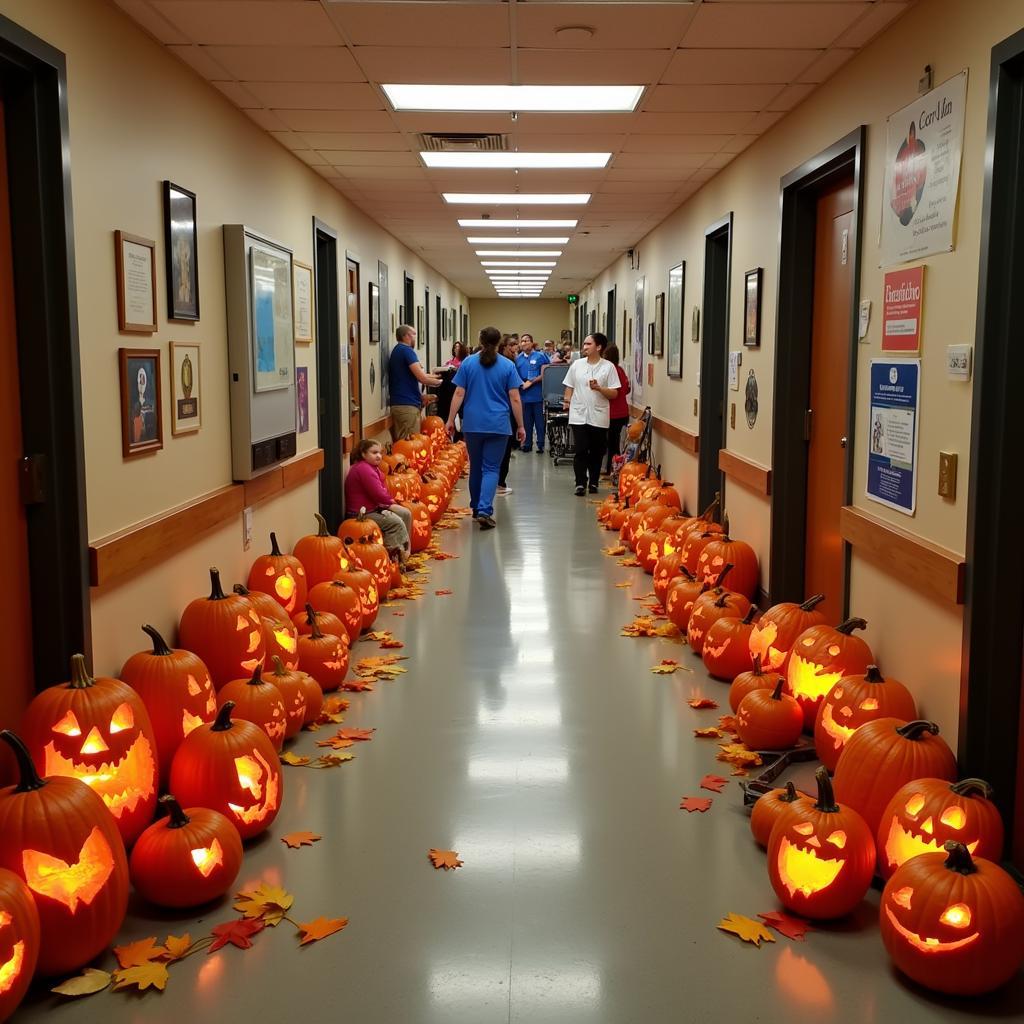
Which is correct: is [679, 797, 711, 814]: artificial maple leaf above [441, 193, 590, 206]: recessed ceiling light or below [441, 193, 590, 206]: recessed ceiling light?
below

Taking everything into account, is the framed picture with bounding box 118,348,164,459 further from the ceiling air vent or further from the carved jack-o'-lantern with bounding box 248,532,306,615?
the ceiling air vent

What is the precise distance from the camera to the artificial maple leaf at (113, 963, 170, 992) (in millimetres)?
2783

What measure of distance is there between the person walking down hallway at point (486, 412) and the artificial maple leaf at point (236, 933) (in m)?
7.29

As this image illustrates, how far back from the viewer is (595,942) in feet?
9.90

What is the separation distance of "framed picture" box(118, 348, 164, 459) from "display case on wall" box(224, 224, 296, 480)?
3.98 feet

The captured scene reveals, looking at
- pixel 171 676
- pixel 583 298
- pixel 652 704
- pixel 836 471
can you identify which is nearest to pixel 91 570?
pixel 171 676

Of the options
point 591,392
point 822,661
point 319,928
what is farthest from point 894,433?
point 591,392

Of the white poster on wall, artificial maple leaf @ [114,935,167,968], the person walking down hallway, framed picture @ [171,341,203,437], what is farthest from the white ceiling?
artificial maple leaf @ [114,935,167,968]

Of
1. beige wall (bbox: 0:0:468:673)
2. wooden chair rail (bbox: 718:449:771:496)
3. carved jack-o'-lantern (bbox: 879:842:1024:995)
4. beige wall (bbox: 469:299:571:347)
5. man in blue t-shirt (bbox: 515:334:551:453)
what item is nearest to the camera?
carved jack-o'-lantern (bbox: 879:842:1024:995)

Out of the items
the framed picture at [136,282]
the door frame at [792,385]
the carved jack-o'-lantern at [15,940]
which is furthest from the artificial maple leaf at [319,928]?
the door frame at [792,385]

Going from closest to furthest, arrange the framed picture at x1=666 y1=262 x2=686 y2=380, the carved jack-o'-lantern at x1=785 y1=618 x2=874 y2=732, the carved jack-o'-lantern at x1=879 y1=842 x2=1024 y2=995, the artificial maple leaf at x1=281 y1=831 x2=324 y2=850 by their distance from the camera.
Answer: the carved jack-o'-lantern at x1=879 y1=842 x2=1024 y2=995 → the artificial maple leaf at x1=281 y1=831 x2=324 y2=850 → the carved jack-o'-lantern at x1=785 y1=618 x2=874 y2=732 → the framed picture at x1=666 y1=262 x2=686 y2=380

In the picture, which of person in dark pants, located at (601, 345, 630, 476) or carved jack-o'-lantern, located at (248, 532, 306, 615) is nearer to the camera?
carved jack-o'-lantern, located at (248, 532, 306, 615)

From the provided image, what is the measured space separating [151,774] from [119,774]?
17 cm

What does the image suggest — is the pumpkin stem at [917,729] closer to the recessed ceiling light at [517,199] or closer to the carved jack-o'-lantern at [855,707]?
the carved jack-o'-lantern at [855,707]
